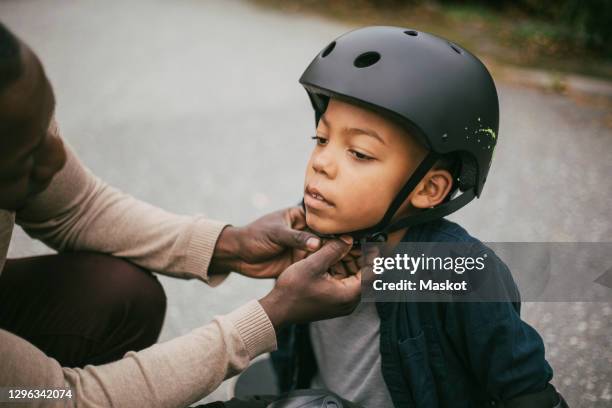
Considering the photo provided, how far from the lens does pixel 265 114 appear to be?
5.18m

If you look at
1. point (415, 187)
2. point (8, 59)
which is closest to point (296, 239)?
point (415, 187)

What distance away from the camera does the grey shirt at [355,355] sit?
1791mm

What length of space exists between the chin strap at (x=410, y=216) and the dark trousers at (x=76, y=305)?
0.70 meters

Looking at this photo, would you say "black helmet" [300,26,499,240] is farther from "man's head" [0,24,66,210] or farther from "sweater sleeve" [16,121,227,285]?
"man's head" [0,24,66,210]

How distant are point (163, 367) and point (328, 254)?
523 mm

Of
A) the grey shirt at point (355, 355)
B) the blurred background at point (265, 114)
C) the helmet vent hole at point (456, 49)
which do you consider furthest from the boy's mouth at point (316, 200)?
the blurred background at point (265, 114)

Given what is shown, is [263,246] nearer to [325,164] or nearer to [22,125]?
[325,164]

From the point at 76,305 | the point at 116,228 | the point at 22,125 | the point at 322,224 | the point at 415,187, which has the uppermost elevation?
the point at 22,125

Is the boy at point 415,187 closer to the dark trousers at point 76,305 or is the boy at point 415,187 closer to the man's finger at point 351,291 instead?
the man's finger at point 351,291

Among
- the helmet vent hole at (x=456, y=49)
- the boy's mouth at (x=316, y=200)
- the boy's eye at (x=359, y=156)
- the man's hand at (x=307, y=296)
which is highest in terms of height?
the helmet vent hole at (x=456, y=49)

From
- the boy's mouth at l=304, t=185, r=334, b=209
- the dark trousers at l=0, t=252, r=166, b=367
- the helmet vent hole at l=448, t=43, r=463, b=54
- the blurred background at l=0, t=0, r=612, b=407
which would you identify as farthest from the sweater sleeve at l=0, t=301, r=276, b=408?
the blurred background at l=0, t=0, r=612, b=407

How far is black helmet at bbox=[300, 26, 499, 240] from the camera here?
158 cm

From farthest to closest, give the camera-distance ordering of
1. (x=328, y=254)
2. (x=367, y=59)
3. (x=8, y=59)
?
(x=367, y=59) < (x=328, y=254) < (x=8, y=59)

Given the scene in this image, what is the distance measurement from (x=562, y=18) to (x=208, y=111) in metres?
4.17
